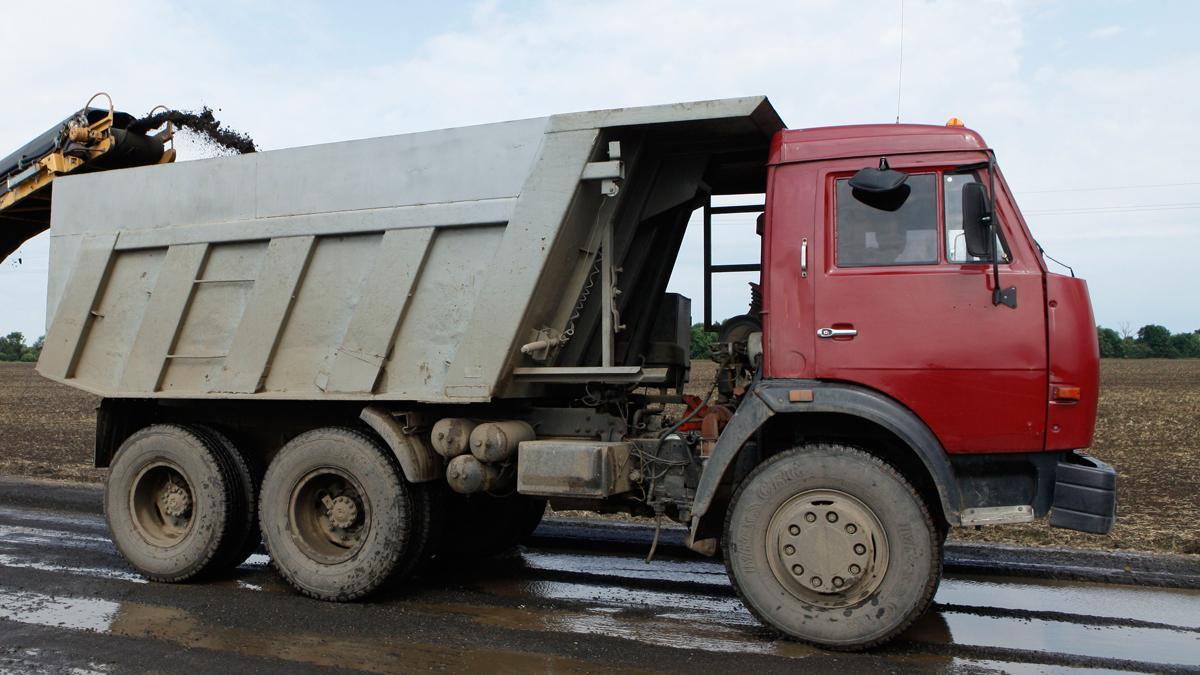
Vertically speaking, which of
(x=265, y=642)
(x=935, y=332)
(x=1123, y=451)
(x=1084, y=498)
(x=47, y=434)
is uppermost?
(x=935, y=332)

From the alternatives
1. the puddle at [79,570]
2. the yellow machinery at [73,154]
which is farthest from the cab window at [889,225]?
the yellow machinery at [73,154]

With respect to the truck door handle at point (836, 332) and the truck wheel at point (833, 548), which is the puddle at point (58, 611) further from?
the truck door handle at point (836, 332)

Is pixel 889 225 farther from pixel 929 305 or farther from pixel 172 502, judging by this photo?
pixel 172 502

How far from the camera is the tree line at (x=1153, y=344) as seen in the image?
163 ft

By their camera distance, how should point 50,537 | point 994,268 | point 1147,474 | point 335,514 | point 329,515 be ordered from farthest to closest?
point 1147,474 → point 50,537 → point 329,515 → point 335,514 → point 994,268

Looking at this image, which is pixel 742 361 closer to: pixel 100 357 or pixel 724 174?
pixel 724 174

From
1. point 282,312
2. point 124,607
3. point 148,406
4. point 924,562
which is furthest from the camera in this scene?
point 148,406

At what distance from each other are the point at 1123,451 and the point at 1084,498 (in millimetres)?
9675

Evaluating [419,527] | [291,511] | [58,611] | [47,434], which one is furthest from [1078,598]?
[47,434]

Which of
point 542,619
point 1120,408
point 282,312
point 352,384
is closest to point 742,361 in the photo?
point 542,619

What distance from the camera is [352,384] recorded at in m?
6.20

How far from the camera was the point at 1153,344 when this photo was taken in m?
51.7

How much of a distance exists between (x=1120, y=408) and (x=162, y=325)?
18.5 meters

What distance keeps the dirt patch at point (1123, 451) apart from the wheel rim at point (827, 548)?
1963 mm
